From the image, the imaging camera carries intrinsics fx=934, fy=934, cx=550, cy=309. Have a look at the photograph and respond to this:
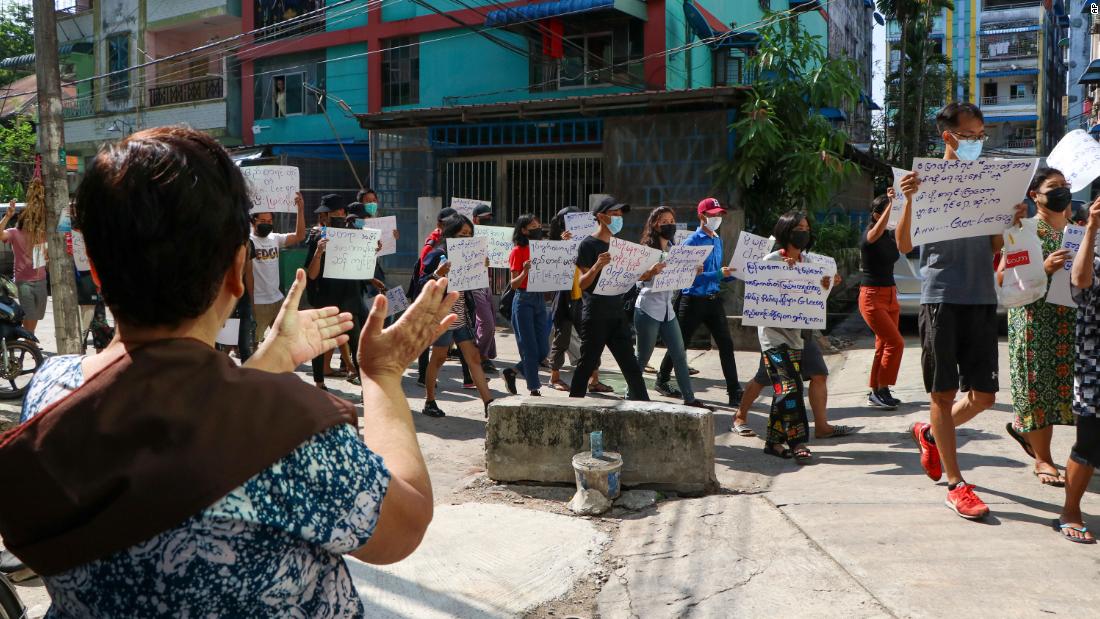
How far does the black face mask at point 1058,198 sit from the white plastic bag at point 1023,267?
0.18 meters

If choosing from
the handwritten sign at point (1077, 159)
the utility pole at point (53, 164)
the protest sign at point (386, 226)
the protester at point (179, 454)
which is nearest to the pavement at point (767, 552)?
the handwritten sign at point (1077, 159)

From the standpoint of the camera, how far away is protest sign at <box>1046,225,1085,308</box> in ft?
15.1

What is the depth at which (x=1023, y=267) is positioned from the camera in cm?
471

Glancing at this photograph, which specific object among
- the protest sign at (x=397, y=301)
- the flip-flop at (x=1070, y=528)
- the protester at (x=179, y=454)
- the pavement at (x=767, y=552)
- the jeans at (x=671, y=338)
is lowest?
the pavement at (x=767, y=552)

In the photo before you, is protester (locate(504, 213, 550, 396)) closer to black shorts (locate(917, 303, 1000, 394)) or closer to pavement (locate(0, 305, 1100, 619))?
pavement (locate(0, 305, 1100, 619))

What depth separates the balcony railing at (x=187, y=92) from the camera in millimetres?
26266

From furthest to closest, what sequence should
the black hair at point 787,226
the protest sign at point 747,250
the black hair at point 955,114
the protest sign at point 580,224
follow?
the protest sign at point 580,224 → the protest sign at point 747,250 → the black hair at point 787,226 → the black hair at point 955,114

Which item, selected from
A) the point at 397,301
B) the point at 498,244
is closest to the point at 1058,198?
the point at 498,244

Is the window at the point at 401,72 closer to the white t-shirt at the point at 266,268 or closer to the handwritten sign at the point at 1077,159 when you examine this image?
the white t-shirt at the point at 266,268

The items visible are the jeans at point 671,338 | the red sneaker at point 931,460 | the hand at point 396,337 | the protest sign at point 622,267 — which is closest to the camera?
the hand at point 396,337

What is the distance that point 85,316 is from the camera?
10438 mm

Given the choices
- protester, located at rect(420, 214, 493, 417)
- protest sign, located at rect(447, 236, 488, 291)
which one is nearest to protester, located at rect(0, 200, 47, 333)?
protester, located at rect(420, 214, 493, 417)

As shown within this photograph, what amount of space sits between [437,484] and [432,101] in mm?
17436

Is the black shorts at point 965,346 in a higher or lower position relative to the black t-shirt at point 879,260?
lower
